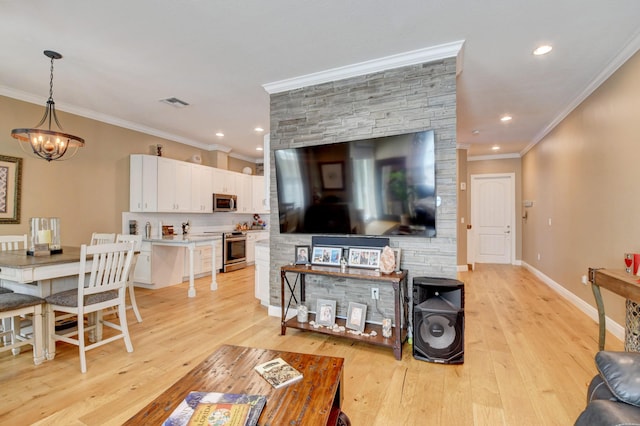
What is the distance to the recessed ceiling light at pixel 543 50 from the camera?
8.90 ft

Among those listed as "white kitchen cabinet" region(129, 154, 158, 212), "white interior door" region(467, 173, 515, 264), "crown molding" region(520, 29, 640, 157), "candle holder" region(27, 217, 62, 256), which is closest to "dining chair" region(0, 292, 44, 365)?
"candle holder" region(27, 217, 62, 256)

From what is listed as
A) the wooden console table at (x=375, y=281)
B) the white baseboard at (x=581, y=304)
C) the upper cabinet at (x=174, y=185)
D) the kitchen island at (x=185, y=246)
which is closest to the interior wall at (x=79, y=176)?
the upper cabinet at (x=174, y=185)

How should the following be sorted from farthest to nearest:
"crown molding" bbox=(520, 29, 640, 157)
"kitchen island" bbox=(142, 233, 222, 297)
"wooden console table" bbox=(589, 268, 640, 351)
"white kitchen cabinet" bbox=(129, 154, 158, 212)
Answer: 1. "white kitchen cabinet" bbox=(129, 154, 158, 212)
2. "kitchen island" bbox=(142, 233, 222, 297)
3. "crown molding" bbox=(520, 29, 640, 157)
4. "wooden console table" bbox=(589, 268, 640, 351)

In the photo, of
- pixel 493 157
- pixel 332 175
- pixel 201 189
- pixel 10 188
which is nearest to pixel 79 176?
pixel 10 188

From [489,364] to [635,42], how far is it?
9.95ft

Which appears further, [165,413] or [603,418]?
[165,413]

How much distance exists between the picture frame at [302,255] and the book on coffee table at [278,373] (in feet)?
5.11

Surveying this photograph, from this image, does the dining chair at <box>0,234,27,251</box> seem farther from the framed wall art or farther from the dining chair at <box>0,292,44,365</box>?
the framed wall art

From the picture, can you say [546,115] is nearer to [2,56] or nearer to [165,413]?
[165,413]

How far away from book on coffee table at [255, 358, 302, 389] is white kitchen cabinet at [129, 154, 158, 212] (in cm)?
432

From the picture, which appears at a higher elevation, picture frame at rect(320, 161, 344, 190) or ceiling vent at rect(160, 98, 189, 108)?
ceiling vent at rect(160, 98, 189, 108)

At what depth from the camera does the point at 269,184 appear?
3.56 m

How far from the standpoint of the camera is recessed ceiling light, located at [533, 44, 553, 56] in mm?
2712

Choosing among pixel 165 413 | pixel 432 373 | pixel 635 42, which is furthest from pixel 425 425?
pixel 635 42
